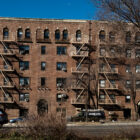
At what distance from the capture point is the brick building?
4334 cm

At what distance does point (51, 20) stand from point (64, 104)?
14.4 meters

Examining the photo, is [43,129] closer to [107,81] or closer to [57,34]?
[107,81]

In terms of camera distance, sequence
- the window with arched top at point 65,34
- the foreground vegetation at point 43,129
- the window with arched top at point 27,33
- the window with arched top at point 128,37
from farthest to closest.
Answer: the window with arched top at point 65,34, the window with arched top at point 27,33, the window with arched top at point 128,37, the foreground vegetation at point 43,129

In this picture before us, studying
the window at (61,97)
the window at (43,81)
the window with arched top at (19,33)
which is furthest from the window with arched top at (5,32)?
the window at (61,97)

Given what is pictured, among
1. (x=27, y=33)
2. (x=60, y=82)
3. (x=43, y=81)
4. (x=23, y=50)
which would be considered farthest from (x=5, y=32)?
(x=60, y=82)

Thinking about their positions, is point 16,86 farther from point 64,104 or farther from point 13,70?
point 64,104

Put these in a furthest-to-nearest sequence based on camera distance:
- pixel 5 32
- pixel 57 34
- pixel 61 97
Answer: pixel 57 34 → pixel 5 32 → pixel 61 97

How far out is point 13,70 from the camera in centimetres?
4266

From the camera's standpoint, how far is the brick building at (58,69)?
43.3 meters

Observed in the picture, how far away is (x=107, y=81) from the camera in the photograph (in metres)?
44.6

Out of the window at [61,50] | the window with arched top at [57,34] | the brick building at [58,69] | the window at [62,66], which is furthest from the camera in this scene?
the window with arched top at [57,34]

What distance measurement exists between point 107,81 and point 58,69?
8569 mm

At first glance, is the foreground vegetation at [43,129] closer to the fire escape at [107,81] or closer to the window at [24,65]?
the window at [24,65]

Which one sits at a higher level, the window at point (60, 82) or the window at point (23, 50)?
the window at point (23, 50)
